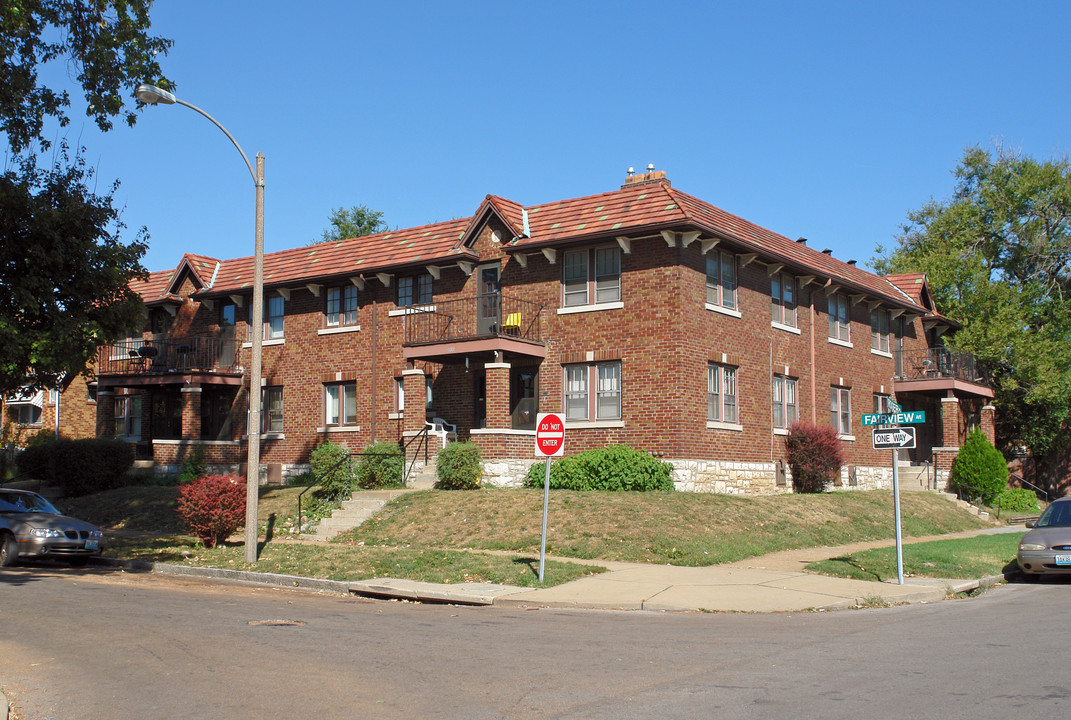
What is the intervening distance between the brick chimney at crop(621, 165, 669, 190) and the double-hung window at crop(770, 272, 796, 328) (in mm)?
4357

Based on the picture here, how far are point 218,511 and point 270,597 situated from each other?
6.00 m

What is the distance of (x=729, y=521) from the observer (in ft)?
67.1

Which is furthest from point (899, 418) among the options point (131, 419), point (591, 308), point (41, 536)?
point (131, 419)

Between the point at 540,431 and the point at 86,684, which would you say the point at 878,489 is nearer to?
the point at 540,431

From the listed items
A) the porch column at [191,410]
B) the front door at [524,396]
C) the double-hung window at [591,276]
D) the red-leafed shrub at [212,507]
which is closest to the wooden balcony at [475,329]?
the front door at [524,396]

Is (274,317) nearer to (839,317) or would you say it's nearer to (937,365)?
(839,317)

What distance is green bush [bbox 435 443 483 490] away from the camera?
23688 millimetres

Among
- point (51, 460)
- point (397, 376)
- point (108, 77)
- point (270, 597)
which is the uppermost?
point (108, 77)

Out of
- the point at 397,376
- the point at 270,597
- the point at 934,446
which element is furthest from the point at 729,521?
the point at 934,446

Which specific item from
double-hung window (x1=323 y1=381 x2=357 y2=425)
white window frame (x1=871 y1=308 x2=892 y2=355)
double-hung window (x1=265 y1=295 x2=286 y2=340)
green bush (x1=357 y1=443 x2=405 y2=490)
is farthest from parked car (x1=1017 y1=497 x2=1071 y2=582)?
double-hung window (x1=265 y1=295 x2=286 y2=340)

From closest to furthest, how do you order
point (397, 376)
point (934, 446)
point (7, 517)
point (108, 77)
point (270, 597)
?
point (270, 597) → point (7, 517) → point (108, 77) → point (397, 376) → point (934, 446)

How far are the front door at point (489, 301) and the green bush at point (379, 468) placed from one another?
13.3ft

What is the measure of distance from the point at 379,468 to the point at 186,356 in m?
11.4

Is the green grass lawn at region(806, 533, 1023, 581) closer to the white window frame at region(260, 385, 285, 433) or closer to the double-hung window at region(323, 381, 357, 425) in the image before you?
the double-hung window at region(323, 381, 357, 425)
